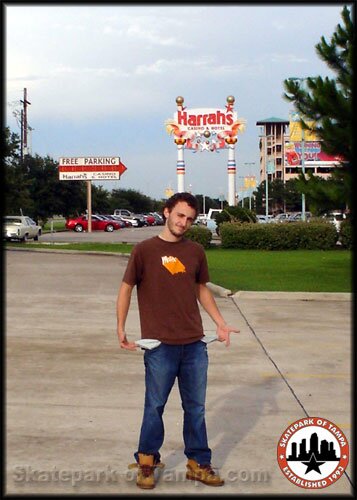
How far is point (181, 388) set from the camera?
5059 millimetres

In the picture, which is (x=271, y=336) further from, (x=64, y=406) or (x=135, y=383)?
(x=64, y=406)

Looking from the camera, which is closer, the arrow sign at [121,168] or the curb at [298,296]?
the curb at [298,296]

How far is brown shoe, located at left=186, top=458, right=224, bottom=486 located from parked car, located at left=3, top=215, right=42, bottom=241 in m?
31.3

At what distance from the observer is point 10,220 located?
3741 centimetres

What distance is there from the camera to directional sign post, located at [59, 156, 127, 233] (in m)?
Result: 45.0

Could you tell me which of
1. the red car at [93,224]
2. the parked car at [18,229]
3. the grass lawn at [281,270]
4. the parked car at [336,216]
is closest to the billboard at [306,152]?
the red car at [93,224]

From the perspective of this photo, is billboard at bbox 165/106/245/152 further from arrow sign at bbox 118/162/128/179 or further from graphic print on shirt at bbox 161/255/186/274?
graphic print on shirt at bbox 161/255/186/274

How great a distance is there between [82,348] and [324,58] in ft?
36.9

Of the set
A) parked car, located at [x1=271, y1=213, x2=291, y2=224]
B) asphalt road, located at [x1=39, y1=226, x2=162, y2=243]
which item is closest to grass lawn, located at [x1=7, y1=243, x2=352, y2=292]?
parked car, located at [x1=271, y1=213, x2=291, y2=224]

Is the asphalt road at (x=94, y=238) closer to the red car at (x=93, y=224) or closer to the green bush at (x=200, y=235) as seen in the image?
the red car at (x=93, y=224)

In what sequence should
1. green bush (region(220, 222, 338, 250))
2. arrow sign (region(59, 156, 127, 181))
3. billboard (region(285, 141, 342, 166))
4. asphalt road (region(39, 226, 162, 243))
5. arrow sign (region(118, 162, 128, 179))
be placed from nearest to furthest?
green bush (region(220, 222, 338, 250))
asphalt road (region(39, 226, 162, 243))
arrow sign (region(118, 162, 128, 179))
arrow sign (region(59, 156, 127, 181))
billboard (region(285, 141, 342, 166))

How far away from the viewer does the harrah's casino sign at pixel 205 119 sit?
41.1 meters

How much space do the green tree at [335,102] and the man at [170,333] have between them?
37.6ft

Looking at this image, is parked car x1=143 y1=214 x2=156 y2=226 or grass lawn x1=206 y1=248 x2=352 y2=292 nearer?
grass lawn x1=206 y1=248 x2=352 y2=292
